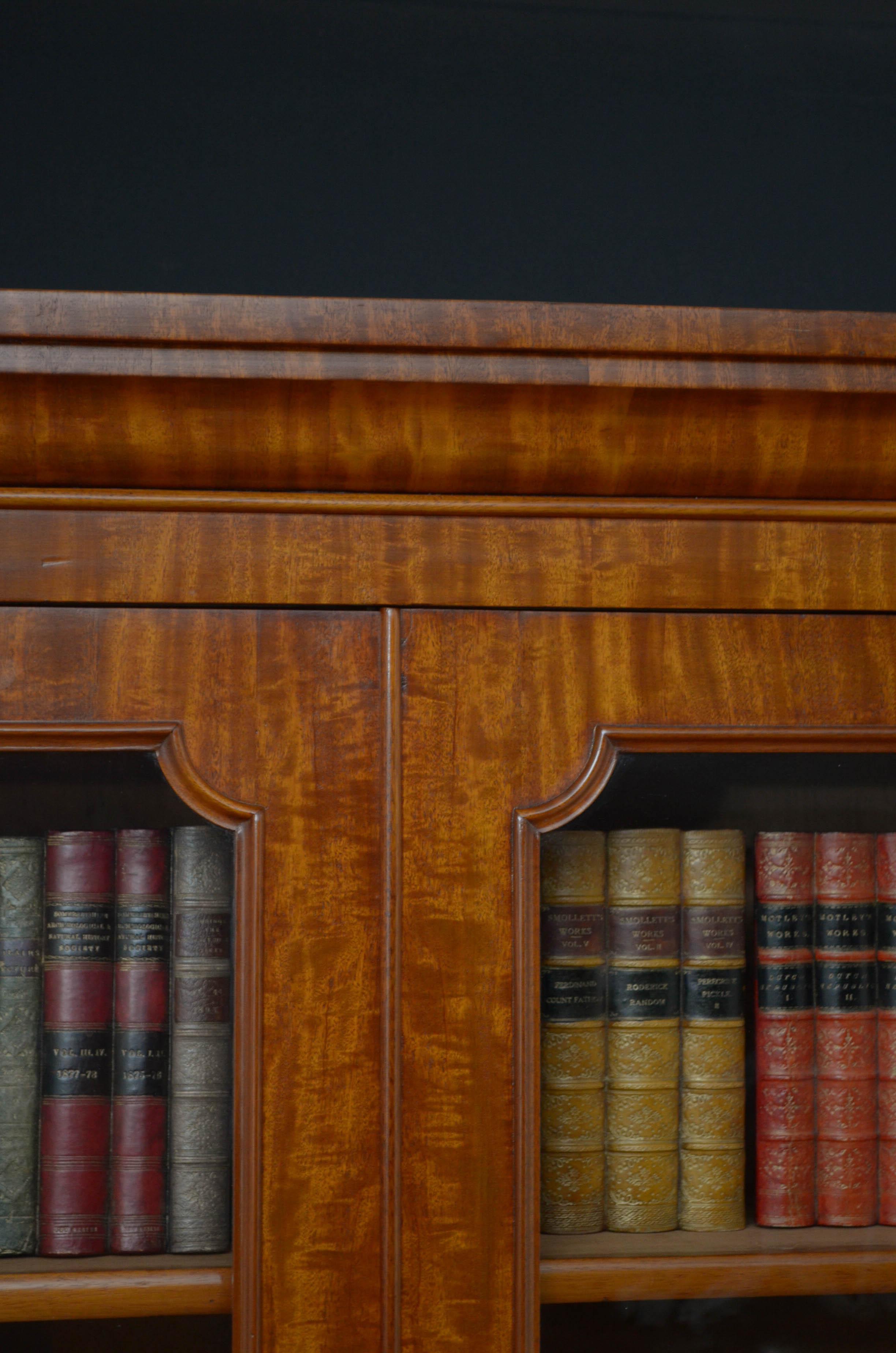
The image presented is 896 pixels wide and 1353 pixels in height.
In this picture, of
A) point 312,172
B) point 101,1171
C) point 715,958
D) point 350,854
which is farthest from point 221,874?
point 312,172

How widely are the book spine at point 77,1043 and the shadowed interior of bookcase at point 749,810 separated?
0.26 metres

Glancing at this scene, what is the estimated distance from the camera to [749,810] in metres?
0.73

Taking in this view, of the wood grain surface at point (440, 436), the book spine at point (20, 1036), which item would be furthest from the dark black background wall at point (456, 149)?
the book spine at point (20, 1036)

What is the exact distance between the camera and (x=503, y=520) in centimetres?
71

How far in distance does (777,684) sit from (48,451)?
1.42ft

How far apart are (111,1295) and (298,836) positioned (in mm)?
268

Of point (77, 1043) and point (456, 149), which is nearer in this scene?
point (77, 1043)

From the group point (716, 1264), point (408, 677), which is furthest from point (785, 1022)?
point (408, 677)

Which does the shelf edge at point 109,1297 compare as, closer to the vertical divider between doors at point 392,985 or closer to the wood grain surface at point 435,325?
the vertical divider between doors at point 392,985

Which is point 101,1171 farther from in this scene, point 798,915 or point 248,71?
point 248,71

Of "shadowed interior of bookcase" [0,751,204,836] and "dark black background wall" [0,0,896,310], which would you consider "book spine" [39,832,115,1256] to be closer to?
"shadowed interior of bookcase" [0,751,204,836]

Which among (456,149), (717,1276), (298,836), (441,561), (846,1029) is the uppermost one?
(456,149)

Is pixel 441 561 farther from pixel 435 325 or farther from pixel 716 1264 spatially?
pixel 716 1264

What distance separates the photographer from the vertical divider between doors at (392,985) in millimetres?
668
